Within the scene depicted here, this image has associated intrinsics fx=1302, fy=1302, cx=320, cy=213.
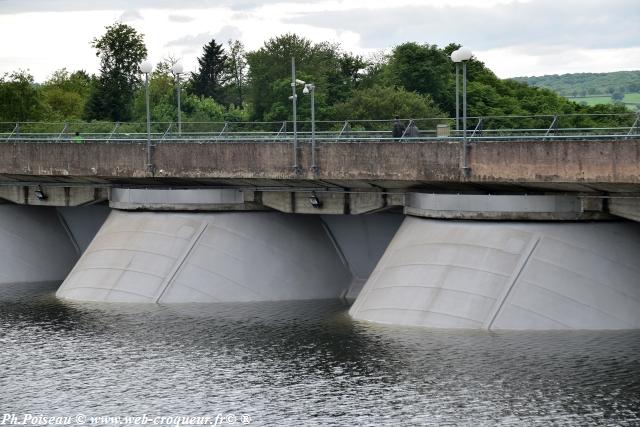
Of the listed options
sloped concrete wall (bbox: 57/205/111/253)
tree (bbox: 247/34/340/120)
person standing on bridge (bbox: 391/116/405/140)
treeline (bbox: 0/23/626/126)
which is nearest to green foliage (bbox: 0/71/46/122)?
treeline (bbox: 0/23/626/126)

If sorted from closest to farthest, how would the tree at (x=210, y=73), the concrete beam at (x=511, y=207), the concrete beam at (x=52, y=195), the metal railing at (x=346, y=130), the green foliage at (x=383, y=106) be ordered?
the concrete beam at (x=511, y=207) → the metal railing at (x=346, y=130) → the concrete beam at (x=52, y=195) → the green foliage at (x=383, y=106) → the tree at (x=210, y=73)

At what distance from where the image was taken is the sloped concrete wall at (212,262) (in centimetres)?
5231

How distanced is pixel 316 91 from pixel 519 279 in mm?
69944

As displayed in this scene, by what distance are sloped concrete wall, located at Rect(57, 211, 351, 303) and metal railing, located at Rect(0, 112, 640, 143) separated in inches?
140

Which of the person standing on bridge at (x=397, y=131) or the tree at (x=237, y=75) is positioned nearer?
the person standing on bridge at (x=397, y=131)

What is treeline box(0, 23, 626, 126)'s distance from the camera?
104 m

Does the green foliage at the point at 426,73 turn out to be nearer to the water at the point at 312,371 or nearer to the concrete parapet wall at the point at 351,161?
the concrete parapet wall at the point at 351,161

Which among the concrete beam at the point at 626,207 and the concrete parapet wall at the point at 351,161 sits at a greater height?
the concrete parapet wall at the point at 351,161

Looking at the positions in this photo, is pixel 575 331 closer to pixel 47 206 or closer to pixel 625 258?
pixel 625 258

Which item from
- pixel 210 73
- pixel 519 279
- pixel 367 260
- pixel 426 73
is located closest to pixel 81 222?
pixel 367 260

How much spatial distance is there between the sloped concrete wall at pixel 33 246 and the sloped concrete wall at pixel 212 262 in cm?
708

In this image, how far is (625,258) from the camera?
144 feet

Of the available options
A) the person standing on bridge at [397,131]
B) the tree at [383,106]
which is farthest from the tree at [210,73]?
the person standing on bridge at [397,131]

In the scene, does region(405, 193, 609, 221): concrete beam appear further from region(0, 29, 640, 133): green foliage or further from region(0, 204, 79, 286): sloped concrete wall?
region(0, 29, 640, 133): green foliage
